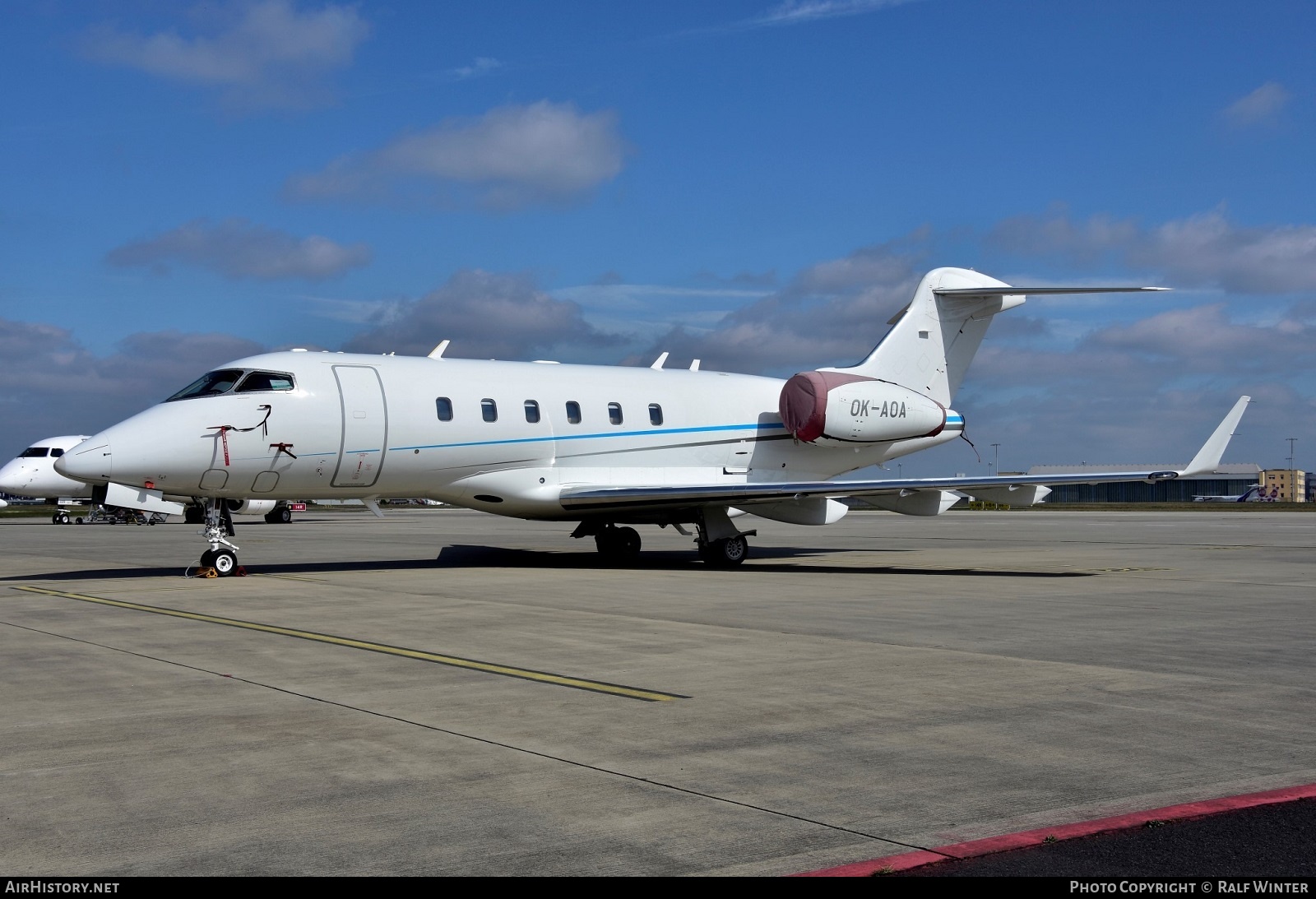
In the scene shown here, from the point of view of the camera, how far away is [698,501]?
21.1 m

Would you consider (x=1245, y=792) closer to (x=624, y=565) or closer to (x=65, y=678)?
(x=65, y=678)

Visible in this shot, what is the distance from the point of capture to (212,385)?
18.5 metres

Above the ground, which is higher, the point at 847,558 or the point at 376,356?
the point at 376,356

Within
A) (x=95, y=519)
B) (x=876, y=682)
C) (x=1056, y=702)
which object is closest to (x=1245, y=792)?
(x=1056, y=702)

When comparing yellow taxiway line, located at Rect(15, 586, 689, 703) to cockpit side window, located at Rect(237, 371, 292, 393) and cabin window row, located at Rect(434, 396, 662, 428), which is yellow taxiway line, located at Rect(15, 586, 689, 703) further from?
cabin window row, located at Rect(434, 396, 662, 428)

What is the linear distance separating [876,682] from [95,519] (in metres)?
53.8

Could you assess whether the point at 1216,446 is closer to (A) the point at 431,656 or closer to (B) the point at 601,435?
(B) the point at 601,435

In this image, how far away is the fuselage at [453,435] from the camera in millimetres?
17953

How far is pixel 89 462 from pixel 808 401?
1260 centimetres

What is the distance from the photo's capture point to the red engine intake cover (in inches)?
906

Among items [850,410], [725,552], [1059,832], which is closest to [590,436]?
[725,552]

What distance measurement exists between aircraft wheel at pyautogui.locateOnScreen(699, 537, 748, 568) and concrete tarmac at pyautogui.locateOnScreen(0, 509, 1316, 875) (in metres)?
5.14

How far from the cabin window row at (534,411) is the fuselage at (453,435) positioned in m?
0.03

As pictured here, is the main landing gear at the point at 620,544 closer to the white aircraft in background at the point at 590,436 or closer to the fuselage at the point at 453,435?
the white aircraft in background at the point at 590,436
